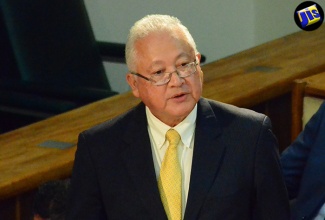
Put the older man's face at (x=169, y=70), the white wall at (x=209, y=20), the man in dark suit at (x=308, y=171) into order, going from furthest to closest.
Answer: the white wall at (x=209, y=20)
the man in dark suit at (x=308, y=171)
the older man's face at (x=169, y=70)

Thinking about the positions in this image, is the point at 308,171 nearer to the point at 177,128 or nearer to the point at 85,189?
the point at 177,128

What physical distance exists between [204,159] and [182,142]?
0.06 m

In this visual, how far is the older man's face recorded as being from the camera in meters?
1.81

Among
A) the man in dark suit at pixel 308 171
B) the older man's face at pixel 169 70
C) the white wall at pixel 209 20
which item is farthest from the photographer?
the white wall at pixel 209 20

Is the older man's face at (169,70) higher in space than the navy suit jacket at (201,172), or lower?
higher

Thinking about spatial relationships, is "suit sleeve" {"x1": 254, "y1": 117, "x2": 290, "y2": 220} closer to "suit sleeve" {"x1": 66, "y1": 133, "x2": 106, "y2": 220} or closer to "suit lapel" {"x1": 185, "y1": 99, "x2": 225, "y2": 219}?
"suit lapel" {"x1": 185, "y1": 99, "x2": 225, "y2": 219}

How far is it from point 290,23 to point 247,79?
4.54 feet

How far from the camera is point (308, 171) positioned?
232 centimetres

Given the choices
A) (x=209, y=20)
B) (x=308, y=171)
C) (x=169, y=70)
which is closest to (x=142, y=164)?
(x=169, y=70)

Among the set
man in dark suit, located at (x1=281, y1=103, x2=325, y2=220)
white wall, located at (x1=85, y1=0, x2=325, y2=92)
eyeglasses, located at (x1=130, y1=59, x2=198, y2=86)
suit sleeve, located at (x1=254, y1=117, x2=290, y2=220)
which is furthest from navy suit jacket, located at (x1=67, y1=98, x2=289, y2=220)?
white wall, located at (x1=85, y1=0, x2=325, y2=92)

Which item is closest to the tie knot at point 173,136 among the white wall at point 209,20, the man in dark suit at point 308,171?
the man in dark suit at point 308,171

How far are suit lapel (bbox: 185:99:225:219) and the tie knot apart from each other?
0.04m

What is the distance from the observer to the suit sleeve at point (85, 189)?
1909 mm

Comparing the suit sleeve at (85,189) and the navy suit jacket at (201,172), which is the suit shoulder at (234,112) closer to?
the navy suit jacket at (201,172)
